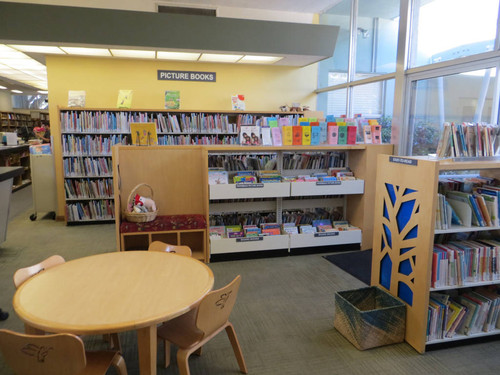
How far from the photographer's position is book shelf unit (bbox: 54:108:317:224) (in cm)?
611

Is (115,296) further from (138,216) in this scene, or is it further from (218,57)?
(218,57)

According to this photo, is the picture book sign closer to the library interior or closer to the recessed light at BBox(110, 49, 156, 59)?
the library interior

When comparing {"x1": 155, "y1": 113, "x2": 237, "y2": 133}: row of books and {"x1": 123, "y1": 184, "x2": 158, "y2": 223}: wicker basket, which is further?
{"x1": 155, "y1": 113, "x2": 237, "y2": 133}: row of books

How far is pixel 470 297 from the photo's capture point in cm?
287

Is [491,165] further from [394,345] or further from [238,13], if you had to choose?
[238,13]

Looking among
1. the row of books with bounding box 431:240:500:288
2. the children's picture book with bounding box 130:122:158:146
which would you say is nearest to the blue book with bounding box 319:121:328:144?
the children's picture book with bounding box 130:122:158:146

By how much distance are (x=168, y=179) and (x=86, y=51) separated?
9.51ft

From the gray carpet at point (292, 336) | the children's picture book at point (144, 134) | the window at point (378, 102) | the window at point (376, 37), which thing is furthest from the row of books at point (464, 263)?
the window at point (376, 37)

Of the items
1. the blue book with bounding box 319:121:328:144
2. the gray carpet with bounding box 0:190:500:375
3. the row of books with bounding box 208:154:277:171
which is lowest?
the gray carpet with bounding box 0:190:500:375

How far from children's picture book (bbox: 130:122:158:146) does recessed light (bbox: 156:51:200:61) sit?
2.03 meters

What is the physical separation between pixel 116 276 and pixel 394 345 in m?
2.09

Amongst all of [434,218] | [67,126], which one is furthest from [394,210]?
[67,126]

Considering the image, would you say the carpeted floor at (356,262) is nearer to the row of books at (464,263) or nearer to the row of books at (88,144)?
the row of books at (464,263)

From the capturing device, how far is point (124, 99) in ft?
20.4
